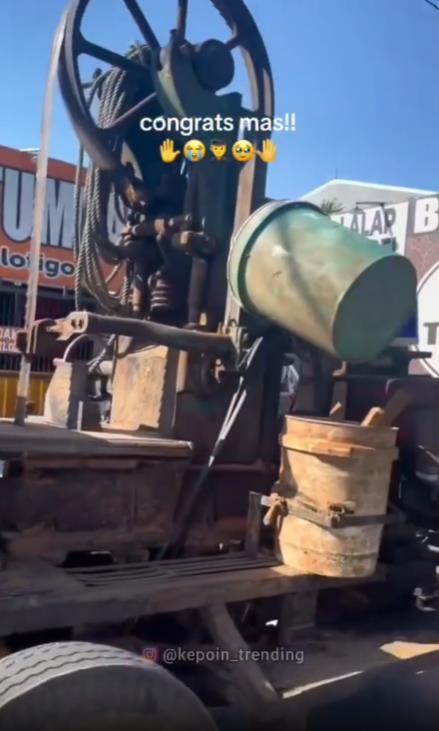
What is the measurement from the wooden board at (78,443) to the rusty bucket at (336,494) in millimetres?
518

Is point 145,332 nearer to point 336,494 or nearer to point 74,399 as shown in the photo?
point 74,399

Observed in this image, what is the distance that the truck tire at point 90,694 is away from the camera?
7.70ft

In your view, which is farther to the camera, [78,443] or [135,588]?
[78,443]

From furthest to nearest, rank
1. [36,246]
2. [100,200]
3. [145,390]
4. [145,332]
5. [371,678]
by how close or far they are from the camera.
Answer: [100,200], [145,390], [36,246], [145,332], [371,678]

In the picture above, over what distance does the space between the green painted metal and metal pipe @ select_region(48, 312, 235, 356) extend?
27 centimetres

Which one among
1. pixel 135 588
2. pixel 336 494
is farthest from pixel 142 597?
pixel 336 494

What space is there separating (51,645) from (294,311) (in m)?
1.49

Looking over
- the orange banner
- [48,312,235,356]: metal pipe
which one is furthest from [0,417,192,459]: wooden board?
the orange banner

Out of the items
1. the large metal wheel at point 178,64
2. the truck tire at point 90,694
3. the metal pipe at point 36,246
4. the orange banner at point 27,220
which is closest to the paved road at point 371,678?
the truck tire at point 90,694

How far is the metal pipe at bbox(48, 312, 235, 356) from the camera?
3299mm

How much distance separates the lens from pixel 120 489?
336 cm

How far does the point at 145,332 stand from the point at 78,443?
56 centimetres

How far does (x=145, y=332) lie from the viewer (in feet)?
11.2

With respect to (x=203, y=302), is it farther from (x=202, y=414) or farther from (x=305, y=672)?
(x=305, y=672)
